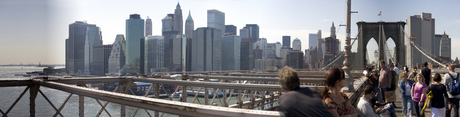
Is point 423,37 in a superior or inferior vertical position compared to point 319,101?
superior

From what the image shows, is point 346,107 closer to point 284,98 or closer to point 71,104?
point 284,98

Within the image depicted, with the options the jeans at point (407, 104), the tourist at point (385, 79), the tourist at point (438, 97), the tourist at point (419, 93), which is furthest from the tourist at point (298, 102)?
the jeans at point (407, 104)

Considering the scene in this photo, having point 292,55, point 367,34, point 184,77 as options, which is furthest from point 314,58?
point 184,77

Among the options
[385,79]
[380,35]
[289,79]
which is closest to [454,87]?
[385,79]

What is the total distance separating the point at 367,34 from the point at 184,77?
149 ft

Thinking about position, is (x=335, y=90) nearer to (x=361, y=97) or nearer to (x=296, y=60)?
(x=361, y=97)

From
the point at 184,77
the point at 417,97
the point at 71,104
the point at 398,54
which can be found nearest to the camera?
the point at 417,97

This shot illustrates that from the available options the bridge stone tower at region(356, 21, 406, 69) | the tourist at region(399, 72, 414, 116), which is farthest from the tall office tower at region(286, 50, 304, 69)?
the tourist at region(399, 72, 414, 116)

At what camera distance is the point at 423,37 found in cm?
16162

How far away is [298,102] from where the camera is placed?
8.49ft

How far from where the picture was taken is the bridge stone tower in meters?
48.2

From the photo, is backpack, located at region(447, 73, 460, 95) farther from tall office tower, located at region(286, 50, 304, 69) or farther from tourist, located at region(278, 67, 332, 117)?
tall office tower, located at region(286, 50, 304, 69)

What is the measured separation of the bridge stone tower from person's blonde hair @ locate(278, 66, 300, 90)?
4922 cm

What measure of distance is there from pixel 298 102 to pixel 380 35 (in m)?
53.0
